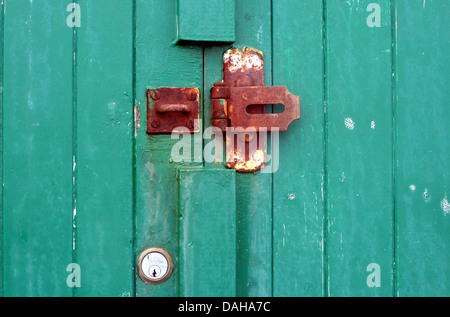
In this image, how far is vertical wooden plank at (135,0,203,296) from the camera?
0.86 metres

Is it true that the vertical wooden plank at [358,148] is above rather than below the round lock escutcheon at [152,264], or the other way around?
above

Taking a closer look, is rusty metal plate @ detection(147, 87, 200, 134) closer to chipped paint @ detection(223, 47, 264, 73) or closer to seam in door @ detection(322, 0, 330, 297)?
chipped paint @ detection(223, 47, 264, 73)

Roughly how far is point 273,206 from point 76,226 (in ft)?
1.27

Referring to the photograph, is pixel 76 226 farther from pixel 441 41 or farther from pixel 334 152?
pixel 441 41

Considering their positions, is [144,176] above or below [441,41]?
below

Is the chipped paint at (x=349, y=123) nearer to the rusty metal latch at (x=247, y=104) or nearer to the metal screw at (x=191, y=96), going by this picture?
the rusty metal latch at (x=247, y=104)

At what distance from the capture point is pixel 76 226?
84cm

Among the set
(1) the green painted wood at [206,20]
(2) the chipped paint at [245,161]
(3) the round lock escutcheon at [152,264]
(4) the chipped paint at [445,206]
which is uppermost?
(1) the green painted wood at [206,20]

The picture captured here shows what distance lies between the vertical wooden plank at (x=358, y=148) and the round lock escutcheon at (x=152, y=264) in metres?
0.33

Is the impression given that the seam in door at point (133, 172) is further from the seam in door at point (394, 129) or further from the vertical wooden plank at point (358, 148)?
the seam in door at point (394, 129)

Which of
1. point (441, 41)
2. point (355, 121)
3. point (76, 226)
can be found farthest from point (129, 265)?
point (441, 41)

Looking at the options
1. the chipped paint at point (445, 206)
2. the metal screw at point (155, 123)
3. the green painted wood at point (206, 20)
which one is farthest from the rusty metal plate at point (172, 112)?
the chipped paint at point (445, 206)

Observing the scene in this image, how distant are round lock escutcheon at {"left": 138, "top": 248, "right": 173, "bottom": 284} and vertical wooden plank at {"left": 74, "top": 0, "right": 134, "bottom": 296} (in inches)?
0.9

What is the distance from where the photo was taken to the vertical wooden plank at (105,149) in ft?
2.77
